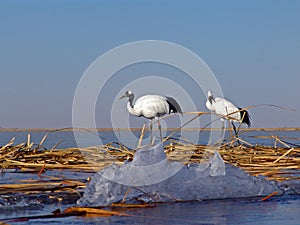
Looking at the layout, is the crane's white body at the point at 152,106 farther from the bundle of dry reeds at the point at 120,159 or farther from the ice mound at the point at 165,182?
the ice mound at the point at 165,182

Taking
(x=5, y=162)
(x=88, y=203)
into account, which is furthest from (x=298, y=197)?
(x=5, y=162)

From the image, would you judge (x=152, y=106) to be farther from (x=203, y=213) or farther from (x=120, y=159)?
(x=203, y=213)

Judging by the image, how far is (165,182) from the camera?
3.86 meters

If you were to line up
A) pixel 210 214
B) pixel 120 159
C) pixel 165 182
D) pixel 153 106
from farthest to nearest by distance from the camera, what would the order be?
pixel 153 106 → pixel 120 159 → pixel 165 182 → pixel 210 214

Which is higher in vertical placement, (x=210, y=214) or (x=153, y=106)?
(x=153, y=106)

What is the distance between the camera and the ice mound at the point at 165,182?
3.69 metres

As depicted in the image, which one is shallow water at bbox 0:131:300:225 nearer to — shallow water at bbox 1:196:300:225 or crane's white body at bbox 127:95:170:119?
shallow water at bbox 1:196:300:225

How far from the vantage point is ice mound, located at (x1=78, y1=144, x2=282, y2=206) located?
3691 millimetres

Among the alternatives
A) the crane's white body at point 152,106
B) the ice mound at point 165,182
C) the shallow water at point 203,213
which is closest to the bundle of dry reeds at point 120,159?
the ice mound at point 165,182

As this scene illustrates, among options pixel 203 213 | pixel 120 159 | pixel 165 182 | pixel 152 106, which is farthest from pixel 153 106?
pixel 203 213

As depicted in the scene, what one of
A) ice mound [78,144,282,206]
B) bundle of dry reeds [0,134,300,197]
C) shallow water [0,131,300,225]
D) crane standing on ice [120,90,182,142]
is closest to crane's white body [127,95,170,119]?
crane standing on ice [120,90,182,142]

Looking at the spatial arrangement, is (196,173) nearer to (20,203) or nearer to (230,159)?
(20,203)

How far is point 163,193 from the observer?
3754 millimetres

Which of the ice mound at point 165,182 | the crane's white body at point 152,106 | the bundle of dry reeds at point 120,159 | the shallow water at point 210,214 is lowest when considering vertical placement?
the shallow water at point 210,214
